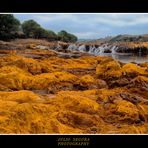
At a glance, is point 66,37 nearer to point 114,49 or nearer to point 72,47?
point 72,47

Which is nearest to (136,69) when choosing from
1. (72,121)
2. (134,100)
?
(134,100)

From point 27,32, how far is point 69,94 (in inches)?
31.6

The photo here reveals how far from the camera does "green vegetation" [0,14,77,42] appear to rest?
530cm

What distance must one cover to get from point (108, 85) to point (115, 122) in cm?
41

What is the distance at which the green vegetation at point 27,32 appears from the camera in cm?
530

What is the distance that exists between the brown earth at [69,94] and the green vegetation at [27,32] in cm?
14

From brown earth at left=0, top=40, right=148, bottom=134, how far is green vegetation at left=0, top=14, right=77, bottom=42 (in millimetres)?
136

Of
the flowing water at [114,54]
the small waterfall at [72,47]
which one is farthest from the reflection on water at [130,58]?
the small waterfall at [72,47]

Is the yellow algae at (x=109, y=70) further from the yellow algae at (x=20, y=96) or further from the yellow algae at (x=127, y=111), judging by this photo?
the yellow algae at (x=20, y=96)

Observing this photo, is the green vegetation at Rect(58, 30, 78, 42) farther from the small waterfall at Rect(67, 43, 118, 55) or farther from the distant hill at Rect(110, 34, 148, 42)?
the distant hill at Rect(110, 34, 148, 42)

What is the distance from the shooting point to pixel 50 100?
5.25 meters
